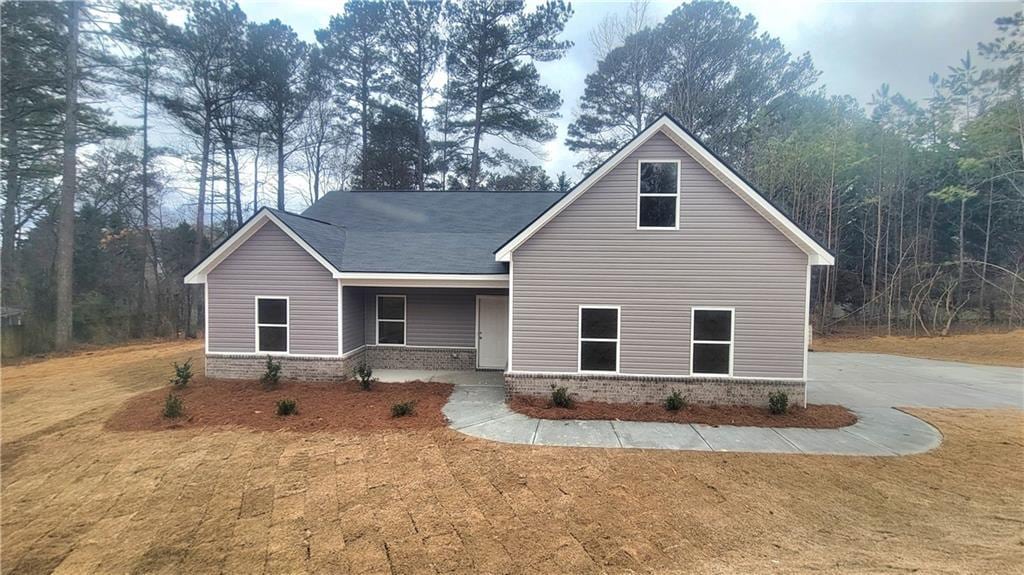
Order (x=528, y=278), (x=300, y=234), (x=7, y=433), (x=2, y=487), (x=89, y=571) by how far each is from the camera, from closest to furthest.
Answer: (x=89, y=571) < (x=2, y=487) < (x=7, y=433) < (x=528, y=278) < (x=300, y=234)

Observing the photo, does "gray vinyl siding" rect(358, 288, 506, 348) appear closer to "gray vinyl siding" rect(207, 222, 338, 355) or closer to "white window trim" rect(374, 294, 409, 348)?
"white window trim" rect(374, 294, 409, 348)

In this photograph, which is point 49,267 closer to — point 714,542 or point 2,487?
point 2,487

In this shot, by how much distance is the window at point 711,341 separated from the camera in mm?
8273

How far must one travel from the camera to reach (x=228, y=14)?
62.5 feet

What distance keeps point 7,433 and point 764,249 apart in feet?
46.2

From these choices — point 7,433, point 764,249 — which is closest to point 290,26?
point 7,433

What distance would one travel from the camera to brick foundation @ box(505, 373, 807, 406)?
323 inches

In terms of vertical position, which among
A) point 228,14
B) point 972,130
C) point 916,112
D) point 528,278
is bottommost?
point 528,278

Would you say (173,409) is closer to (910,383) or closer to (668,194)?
(668,194)

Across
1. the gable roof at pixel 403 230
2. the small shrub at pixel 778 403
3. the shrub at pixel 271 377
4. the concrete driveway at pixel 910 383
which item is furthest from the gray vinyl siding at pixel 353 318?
the concrete driveway at pixel 910 383

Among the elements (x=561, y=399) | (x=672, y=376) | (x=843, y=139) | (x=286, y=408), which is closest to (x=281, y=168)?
(x=286, y=408)

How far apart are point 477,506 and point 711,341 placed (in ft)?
19.5

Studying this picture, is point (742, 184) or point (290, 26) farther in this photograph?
point (290, 26)

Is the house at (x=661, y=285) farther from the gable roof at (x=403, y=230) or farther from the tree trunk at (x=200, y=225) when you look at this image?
the tree trunk at (x=200, y=225)
